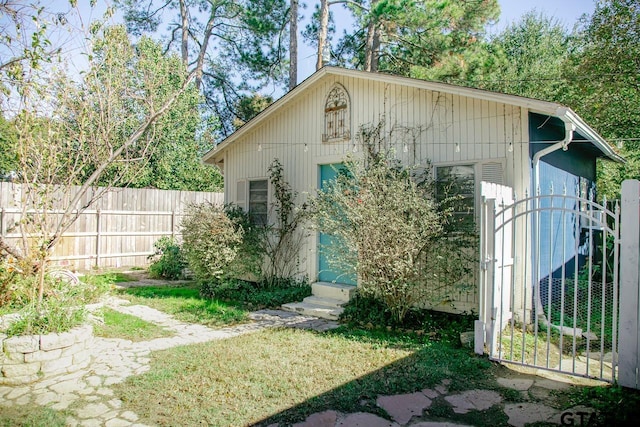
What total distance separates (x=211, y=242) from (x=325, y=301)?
2.39 m

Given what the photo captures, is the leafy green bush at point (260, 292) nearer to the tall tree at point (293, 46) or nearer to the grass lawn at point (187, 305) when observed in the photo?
the grass lawn at point (187, 305)

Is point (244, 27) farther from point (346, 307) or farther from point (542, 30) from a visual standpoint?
point (346, 307)

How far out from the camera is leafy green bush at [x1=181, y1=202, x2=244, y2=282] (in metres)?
7.70

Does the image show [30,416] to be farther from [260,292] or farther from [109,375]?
A: [260,292]

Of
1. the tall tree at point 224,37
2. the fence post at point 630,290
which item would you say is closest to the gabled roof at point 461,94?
the fence post at point 630,290

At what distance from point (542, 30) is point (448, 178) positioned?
15.7 m

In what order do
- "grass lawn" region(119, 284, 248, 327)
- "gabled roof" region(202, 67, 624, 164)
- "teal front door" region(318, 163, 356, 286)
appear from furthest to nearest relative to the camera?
"teal front door" region(318, 163, 356, 286), "grass lawn" region(119, 284, 248, 327), "gabled roof" region(202, 67, 624, 164)

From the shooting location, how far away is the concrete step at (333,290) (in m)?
7.22

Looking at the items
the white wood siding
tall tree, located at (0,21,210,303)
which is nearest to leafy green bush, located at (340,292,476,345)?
the white wood siding

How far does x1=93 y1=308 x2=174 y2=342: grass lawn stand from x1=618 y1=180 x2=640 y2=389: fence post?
5.13 m

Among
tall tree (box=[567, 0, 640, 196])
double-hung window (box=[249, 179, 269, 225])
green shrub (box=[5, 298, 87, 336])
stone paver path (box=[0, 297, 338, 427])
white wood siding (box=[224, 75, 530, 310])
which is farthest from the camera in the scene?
tall tree (box=[567, 0, 640, 196])

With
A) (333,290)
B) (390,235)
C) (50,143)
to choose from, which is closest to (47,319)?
(50,143)

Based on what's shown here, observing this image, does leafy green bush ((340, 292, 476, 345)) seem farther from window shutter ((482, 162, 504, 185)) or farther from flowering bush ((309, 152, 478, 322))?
window shutter ((482, 162, 504, 185))

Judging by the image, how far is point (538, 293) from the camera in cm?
520
